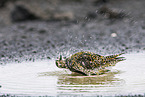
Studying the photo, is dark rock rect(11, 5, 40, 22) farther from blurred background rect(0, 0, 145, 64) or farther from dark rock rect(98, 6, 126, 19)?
dark rock rect(98, 6, 126, 19)

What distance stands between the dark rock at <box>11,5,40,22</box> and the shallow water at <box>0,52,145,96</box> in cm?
1079

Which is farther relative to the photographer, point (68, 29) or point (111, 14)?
point (111, 14)

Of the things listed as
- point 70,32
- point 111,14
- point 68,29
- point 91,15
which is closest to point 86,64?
point 70,32

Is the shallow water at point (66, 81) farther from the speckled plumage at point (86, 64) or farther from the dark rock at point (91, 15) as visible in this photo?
the dark rock at point (91, 15)

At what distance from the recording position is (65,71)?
7.94 meters

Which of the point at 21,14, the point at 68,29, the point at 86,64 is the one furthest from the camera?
the point at 21,14

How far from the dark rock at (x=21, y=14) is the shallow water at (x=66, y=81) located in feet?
35.4

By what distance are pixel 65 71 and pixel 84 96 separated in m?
2.20

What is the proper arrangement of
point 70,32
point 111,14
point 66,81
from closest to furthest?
point 66,81
point 70,32
point 111,14

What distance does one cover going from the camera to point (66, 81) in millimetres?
6992

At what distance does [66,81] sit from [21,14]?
519 inches

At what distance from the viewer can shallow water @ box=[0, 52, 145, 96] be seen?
20.1 ft

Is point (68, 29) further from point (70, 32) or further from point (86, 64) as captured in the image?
point (86, 64)

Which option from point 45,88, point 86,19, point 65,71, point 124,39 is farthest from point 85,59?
point 86,19
